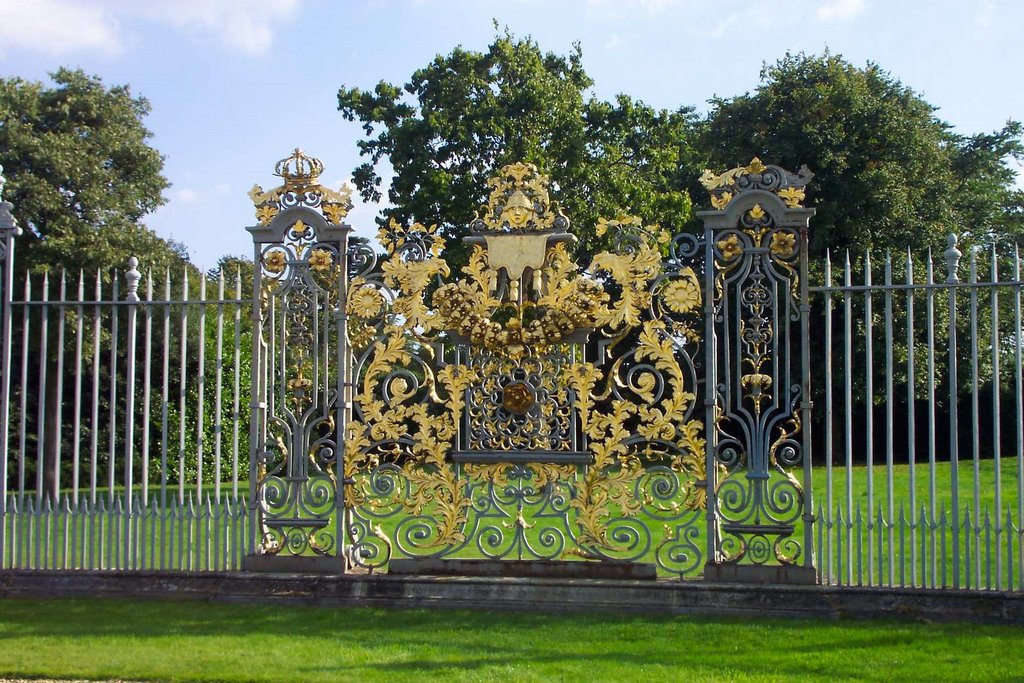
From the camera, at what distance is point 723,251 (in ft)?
26.2

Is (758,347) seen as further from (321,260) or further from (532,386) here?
(321,260)

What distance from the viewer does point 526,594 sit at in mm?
7922

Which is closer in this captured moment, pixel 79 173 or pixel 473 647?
pixel 473 647

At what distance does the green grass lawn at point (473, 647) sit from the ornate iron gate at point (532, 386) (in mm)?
674

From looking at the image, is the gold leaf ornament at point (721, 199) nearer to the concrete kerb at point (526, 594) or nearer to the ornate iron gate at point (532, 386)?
the ornate iron gate at point (532, 386)

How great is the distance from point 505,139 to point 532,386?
11.4 metres

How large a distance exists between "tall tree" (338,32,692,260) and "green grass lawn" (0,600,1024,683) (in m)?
11.2

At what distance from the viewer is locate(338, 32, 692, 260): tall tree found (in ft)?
61.6

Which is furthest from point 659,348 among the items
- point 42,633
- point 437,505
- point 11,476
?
point 11,476

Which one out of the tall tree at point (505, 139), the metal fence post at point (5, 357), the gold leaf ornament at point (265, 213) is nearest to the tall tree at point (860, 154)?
the tall tree at point (505, 139)

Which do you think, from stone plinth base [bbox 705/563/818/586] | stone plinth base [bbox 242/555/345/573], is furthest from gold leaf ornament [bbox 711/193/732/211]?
stone plinth base [bbox 242/555/345/573]

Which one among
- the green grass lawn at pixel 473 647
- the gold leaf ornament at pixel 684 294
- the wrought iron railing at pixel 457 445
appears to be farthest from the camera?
the gold leaf ornament at pixel 684 294

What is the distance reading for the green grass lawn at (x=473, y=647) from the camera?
637cm

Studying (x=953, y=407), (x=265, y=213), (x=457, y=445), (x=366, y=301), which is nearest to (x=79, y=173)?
(x=265, y=213)
